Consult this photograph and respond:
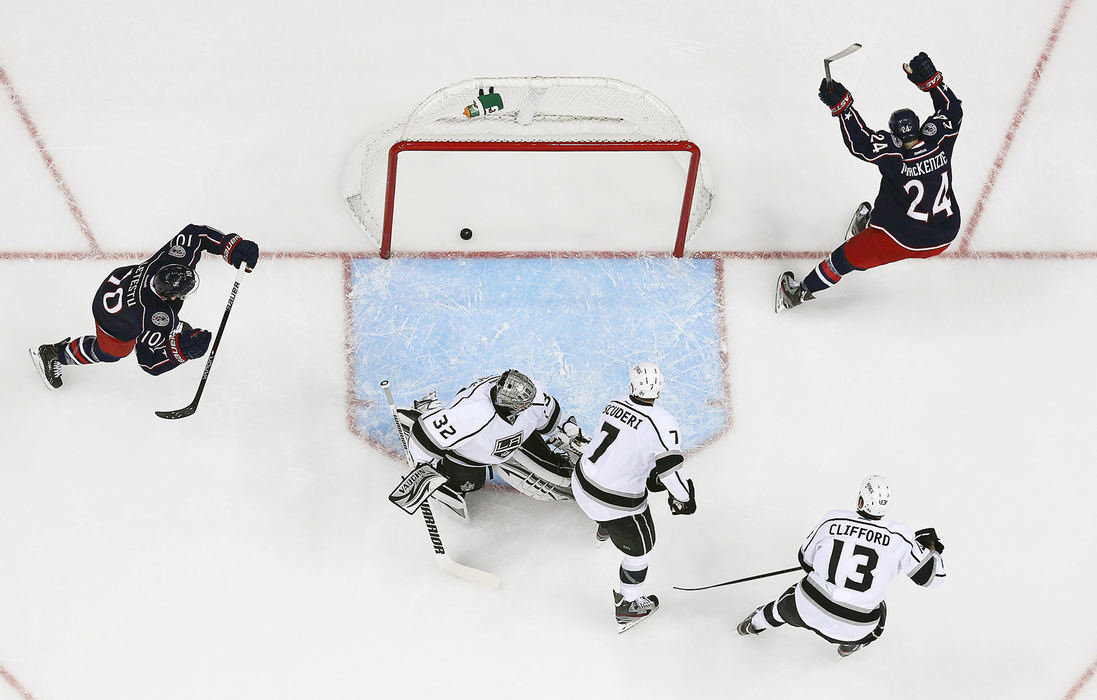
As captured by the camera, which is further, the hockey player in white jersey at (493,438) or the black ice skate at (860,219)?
the black ice skate at (860,219)

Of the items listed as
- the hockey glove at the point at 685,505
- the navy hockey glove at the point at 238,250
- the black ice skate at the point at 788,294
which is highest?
the navy hockey glove at the point at 238,250

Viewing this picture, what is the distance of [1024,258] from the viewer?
602 cm

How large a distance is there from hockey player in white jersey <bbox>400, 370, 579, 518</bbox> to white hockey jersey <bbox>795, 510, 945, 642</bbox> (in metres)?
1.07

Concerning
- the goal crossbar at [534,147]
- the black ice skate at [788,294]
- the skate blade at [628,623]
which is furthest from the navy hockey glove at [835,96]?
the skate blade at [628,623]

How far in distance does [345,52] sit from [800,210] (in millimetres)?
2405

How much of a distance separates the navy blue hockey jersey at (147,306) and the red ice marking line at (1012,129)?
355cm

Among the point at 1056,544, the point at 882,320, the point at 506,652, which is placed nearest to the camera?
the point at 506,652

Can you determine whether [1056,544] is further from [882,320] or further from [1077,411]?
[882,320]

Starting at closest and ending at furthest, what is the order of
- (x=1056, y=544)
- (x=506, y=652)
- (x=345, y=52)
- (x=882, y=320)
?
1. (x=506, y=652)
2. (x=1056, y=544)
3. (x=882, y=320)
4. (x=345, y=52)

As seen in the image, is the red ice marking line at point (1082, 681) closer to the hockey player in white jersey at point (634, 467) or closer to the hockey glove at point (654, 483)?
the hockey player in white jersey at point (634, 467)

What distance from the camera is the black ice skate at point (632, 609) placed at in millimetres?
5020

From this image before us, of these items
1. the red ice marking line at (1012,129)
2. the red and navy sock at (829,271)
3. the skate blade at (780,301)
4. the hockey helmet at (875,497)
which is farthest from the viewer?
the red ice marking line at (1012,129)

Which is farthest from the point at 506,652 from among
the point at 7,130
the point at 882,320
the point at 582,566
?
the point at 7,130

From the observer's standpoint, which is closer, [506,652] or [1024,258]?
[506,652]
